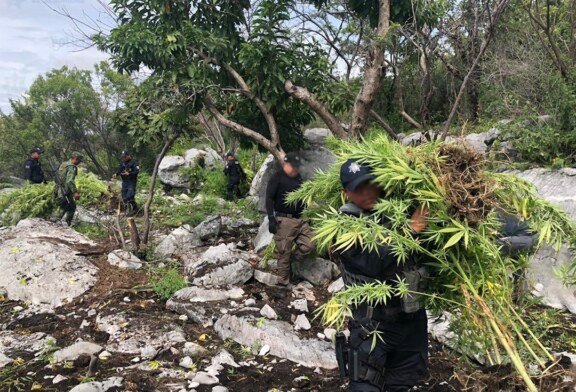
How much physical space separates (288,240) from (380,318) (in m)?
3.17

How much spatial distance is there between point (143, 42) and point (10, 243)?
3.47 metres

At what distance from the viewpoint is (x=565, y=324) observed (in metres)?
4.78

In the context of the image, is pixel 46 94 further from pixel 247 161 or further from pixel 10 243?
pixel 10 243

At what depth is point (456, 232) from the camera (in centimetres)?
239

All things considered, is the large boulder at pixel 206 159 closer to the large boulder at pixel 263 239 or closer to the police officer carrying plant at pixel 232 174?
the police officer carrying plant at pixel 232 174

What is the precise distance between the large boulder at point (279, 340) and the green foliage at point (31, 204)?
252 inches

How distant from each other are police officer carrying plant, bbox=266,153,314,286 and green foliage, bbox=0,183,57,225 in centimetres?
592

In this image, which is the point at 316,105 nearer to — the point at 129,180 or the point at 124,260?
the point at 124,260

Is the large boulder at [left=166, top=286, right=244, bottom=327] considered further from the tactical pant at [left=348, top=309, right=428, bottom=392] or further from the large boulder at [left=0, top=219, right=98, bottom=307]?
the tactical pant at [left=348, top=309, right=428, bottom=392]

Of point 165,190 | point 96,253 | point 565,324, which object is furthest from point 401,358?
point 165,190

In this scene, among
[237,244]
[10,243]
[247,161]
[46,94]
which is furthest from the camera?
[46,94]

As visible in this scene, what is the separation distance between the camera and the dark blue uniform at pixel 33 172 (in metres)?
10.9

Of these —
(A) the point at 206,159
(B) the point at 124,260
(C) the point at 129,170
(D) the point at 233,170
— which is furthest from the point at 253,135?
(A) the point at 206,159

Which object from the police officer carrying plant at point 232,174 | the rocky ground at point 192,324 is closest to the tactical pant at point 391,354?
the rocky ground at point 192,324
